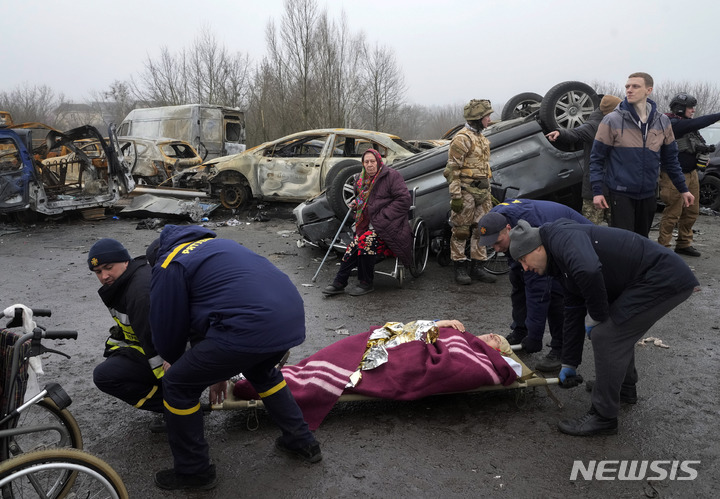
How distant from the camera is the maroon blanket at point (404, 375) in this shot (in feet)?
11.4

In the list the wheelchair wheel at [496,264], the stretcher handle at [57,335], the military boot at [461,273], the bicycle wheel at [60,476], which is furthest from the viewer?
the wheelchair wheel at [496,264]

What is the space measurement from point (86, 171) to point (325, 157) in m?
5.30

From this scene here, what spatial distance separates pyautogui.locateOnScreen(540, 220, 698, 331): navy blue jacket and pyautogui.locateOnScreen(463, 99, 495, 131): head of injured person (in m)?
3.54

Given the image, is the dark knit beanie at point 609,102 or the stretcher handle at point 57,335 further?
the dark knit beanie at point 609,102

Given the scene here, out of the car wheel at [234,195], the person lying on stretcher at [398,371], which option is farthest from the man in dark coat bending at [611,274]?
the car wheel at [234,195]

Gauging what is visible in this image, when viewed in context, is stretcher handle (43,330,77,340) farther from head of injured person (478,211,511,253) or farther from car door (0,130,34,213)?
car door (0,130,34,213)

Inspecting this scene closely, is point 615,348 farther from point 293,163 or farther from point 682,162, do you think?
point 293,163

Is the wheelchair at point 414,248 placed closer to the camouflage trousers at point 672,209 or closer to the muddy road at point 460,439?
the muddy road at point 460,439

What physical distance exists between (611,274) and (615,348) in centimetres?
46

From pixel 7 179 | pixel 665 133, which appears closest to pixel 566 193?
pixel 665 133

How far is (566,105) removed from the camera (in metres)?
7.75

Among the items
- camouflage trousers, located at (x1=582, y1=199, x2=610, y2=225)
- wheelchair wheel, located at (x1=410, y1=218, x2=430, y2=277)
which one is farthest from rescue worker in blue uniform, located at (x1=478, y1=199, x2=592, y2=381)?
camouflage trousers, located at (x1=582, y1=199, x2=610, y2=225)

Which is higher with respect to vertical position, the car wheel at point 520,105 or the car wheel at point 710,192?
the car wheel at point 520,105

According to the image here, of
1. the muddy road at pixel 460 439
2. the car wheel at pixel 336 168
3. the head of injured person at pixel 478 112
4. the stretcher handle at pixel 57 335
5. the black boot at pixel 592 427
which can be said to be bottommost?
the muddy road at pixel 460 439
